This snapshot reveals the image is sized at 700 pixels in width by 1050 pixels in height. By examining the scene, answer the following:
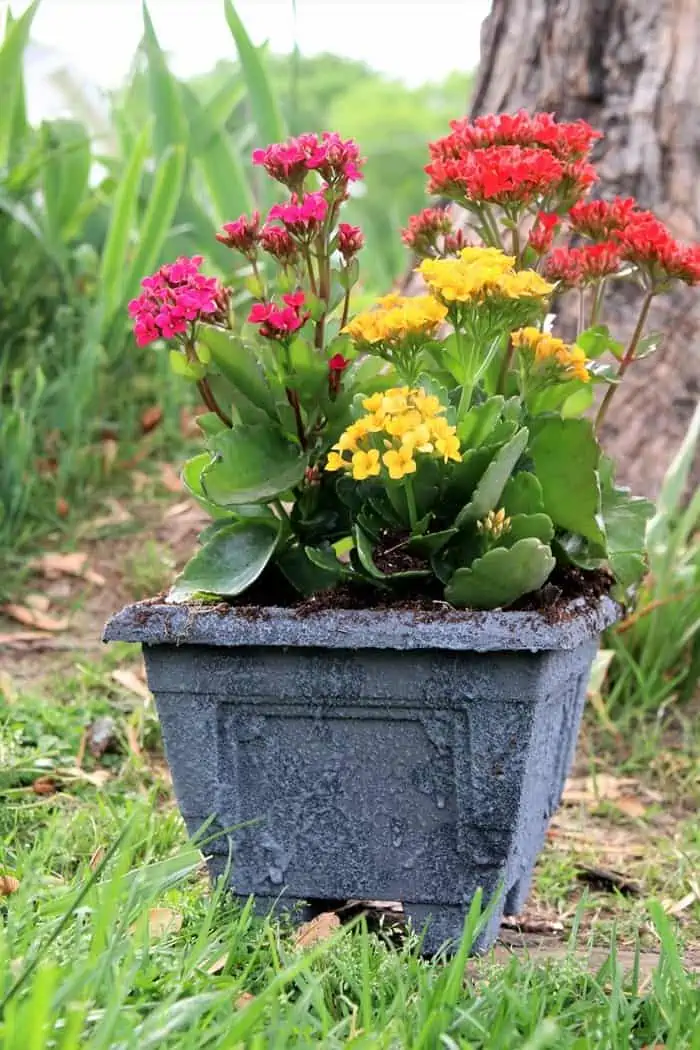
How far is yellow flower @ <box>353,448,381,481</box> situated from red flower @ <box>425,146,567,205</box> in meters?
0.40

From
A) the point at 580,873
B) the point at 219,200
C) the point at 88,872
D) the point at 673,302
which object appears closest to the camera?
the point at 88,872

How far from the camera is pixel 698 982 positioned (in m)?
1.40

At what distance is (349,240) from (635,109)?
181cm

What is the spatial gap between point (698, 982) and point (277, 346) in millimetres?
947

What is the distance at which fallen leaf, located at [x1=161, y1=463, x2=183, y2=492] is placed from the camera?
3.33 metres

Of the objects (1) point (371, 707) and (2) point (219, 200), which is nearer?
(1) point (371, 707)

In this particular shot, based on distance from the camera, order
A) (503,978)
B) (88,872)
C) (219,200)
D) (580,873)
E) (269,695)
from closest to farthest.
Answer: (503,978), (88,872), (269,695), (580,873), (219,200)

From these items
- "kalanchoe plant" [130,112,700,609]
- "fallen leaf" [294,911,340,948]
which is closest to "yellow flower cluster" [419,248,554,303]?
"kalanchoe plant" [130,112,700,609]

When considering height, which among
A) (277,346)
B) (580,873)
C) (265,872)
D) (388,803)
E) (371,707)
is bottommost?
(580,873)

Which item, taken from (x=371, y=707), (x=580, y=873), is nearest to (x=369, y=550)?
(x=371, y=707)

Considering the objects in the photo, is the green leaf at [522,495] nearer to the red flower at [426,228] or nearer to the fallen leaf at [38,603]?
the red flower at [426,228]

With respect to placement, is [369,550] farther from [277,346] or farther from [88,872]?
[88,872]

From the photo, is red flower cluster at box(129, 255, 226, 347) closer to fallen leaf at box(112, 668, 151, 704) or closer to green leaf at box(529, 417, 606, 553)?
green leaf at box(529, 417, 606, 553)

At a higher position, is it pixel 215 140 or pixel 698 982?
pixel 215 140
